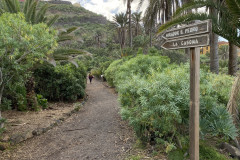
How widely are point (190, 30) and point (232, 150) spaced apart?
311 cm

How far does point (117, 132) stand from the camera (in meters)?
5.35

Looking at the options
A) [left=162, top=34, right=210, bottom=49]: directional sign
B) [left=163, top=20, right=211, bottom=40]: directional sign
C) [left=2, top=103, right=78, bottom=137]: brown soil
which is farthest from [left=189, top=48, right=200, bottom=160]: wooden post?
[left=2, top=103, right=78, bottom=137]: brown soil

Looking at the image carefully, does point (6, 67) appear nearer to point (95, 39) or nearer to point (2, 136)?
point (2, 136)

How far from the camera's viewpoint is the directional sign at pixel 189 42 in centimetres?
240

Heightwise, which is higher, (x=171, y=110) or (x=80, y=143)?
(x=171, y=110)

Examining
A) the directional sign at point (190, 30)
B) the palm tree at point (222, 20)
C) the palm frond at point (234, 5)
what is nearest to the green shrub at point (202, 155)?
the directional sign at point (190, 30)

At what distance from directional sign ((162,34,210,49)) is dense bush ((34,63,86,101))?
24.2ft

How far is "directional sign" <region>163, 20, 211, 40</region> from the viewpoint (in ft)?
7.80

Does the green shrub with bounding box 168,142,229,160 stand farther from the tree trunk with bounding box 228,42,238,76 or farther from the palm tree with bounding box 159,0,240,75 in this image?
the tree trunk with bounding box 228,42,238,76

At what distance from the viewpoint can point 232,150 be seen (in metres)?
4.06

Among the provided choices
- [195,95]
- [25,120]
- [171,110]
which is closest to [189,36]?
[195,95]

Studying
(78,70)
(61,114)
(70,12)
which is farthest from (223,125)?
(70,12)

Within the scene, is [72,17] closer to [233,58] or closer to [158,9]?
[158,9]

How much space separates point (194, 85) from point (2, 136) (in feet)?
15.7
